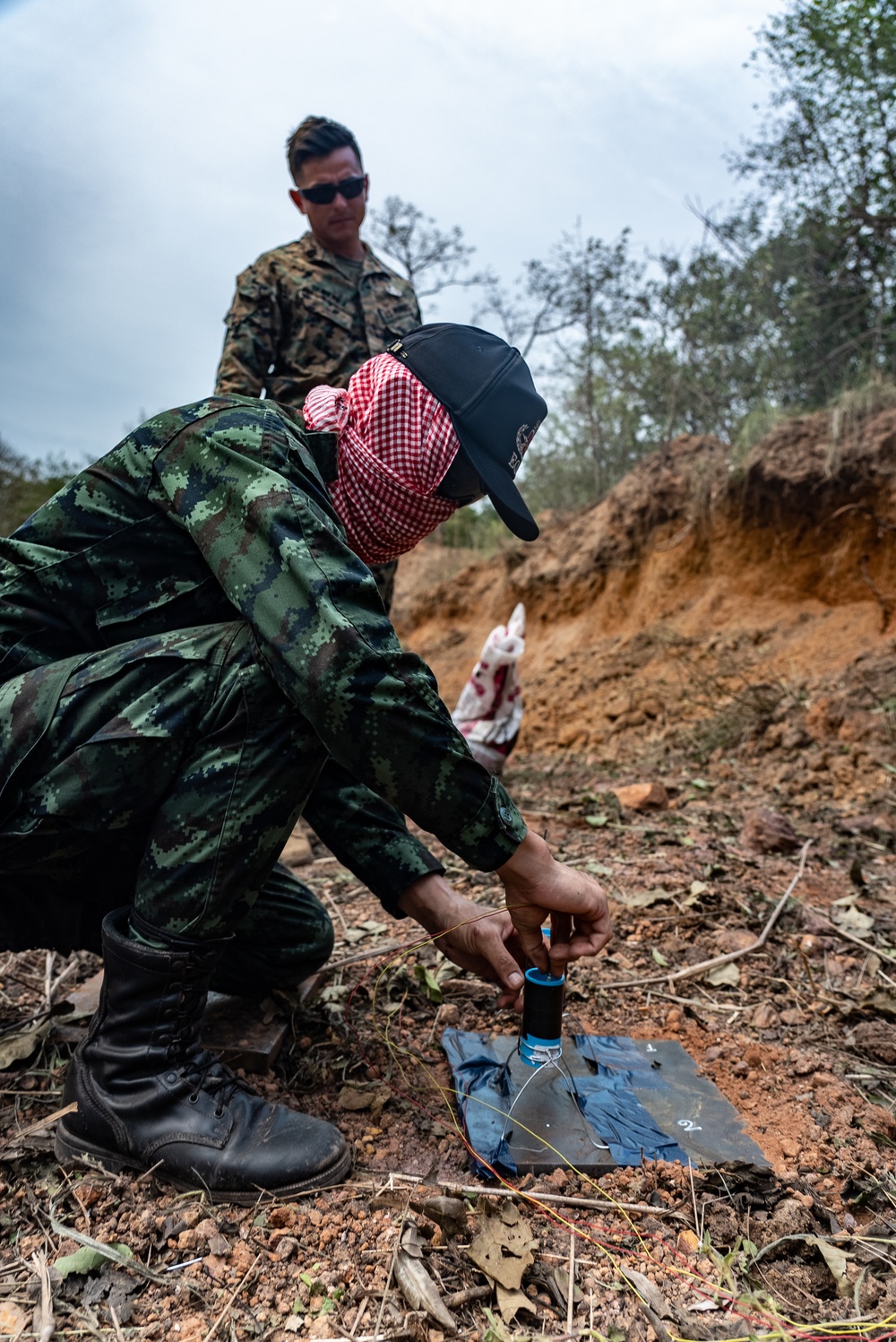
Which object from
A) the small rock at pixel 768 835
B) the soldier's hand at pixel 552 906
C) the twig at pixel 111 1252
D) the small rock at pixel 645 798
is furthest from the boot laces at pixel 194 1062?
the small rock at pixel 645 798

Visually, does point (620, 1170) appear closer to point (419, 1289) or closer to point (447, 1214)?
point (447, 1214)

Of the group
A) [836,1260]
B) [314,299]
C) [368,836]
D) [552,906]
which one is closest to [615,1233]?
[836,1260]

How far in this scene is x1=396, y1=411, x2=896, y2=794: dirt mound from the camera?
4941 millimetres

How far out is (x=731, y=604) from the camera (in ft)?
21.6

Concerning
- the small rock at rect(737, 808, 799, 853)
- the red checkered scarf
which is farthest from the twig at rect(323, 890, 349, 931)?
the small rock at rect(737, 808, 799, 853)

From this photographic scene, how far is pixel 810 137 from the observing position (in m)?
7.68

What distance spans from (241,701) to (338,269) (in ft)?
9.29

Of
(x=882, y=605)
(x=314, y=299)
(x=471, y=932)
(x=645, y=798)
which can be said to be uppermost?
(x=314, y=299)

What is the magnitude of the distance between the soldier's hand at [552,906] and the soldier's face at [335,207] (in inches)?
122

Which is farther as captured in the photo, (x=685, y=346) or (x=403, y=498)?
(x=685, y=346)

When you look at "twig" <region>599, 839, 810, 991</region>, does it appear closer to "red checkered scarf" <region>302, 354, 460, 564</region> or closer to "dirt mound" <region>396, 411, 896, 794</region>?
"red checkered scarf" <region>302, 354, 460, 564</region>

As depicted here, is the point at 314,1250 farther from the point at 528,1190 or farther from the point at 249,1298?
the point at 528,1190

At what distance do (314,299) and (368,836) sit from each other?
2612 mm

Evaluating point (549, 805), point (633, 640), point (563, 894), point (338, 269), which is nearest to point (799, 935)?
point (563, 894)
